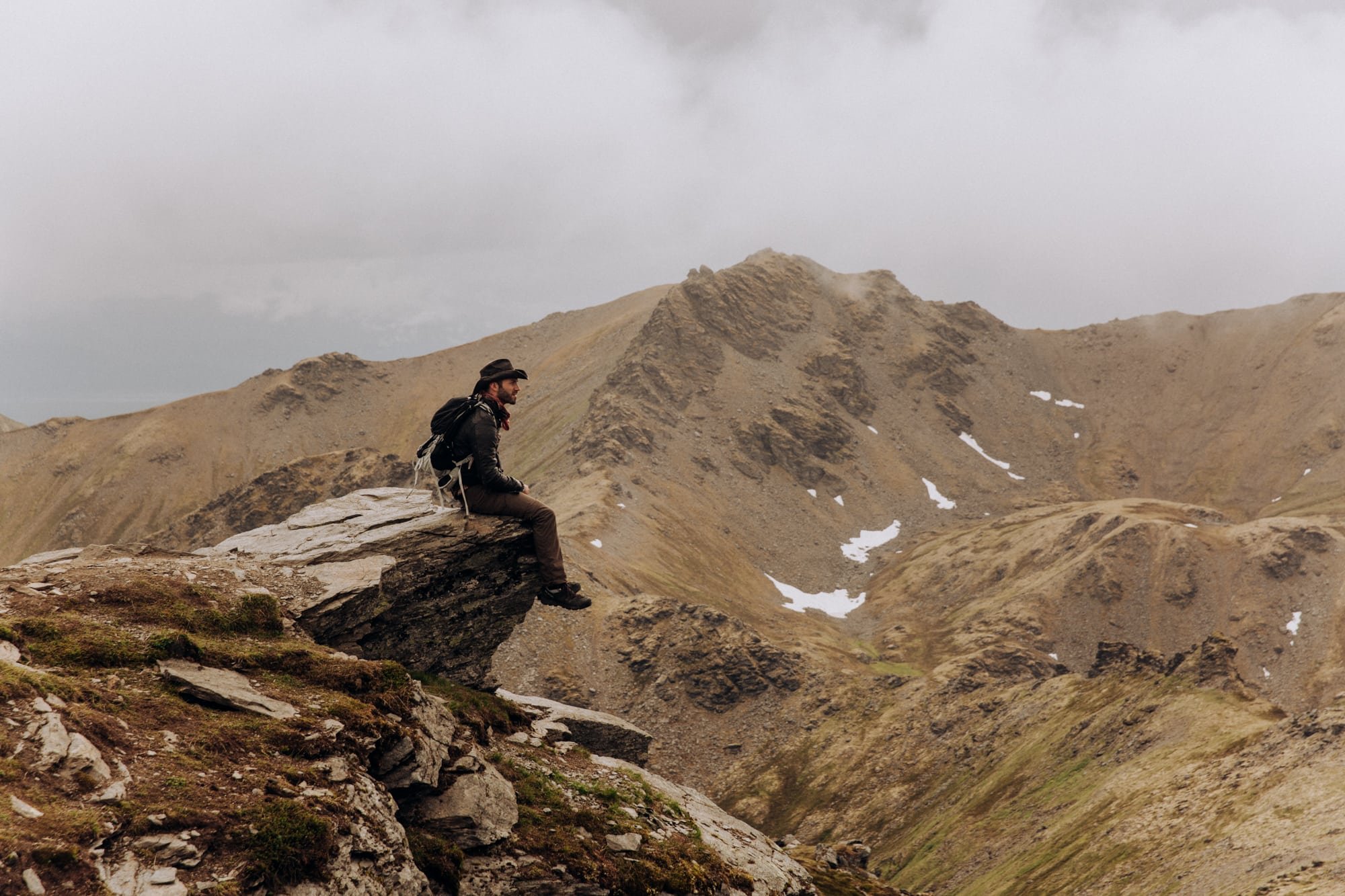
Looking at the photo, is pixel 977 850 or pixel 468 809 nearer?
pixel 468 809

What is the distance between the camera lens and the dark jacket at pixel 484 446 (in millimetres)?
19750

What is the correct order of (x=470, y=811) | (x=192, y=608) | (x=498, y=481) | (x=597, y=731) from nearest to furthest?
(x=470, y=811) → (x=192, y=608) → (x=498, y=481) → (x=597, y=731)

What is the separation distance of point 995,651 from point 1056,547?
40557mm

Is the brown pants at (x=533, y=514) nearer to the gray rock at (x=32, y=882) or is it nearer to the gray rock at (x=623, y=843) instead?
the gray rock at (x=623, y=843)

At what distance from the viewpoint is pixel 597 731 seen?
2583 cm

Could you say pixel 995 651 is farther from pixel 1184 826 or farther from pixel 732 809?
pixel 1184 826

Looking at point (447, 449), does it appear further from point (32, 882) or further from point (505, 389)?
point (32, 882)

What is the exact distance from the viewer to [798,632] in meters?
139

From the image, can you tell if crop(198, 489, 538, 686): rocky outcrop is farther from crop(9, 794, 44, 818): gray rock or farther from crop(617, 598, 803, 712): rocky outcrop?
crop(617, 598, 803, 712): rocky outcrop

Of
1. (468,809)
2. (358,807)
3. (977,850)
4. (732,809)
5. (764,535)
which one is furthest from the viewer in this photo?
(764,535)

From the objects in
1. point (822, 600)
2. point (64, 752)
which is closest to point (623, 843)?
point (64, 752)

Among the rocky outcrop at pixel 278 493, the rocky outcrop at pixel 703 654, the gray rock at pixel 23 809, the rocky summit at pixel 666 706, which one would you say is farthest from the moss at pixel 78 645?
the rocky outcrop at pixel 278 493

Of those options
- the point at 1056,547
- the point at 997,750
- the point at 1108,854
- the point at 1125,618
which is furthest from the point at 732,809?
the point at 1056,547

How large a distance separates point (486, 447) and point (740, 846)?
1052cm
